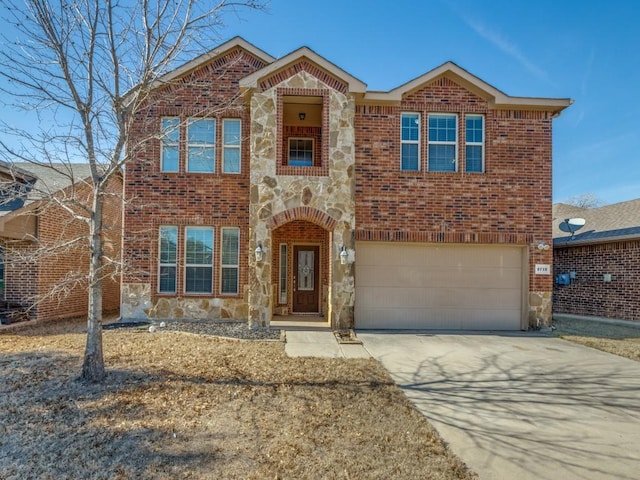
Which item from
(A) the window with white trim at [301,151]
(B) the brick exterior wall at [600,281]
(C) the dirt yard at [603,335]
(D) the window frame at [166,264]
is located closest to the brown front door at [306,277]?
(A) the window with white trim at [301,151]

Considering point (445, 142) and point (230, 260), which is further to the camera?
point (230, 260)

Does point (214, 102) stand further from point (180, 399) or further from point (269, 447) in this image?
point (269, 447)

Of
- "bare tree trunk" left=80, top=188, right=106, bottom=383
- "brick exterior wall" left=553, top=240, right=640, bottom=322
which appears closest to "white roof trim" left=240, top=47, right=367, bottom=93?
"bare tree trunk" left=80, top=188, right=106, bottom=383

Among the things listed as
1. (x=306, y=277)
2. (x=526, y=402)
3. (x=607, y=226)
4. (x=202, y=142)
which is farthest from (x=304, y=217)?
(x=607, y=226)

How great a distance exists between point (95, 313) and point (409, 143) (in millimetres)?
8350

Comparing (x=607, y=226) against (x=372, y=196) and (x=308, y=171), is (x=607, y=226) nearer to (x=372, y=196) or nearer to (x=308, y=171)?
(x=372, y=196)

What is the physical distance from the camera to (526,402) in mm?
4945

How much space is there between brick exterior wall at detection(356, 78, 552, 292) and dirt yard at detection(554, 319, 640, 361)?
55.4 inches

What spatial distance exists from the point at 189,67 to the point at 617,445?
454 inches

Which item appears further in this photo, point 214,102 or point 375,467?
point 214,102

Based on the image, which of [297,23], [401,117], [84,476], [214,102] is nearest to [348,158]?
[401,117]

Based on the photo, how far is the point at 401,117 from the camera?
10203 mm

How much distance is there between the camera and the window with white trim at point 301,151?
11.9 m

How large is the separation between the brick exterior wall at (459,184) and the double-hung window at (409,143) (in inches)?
6.3
